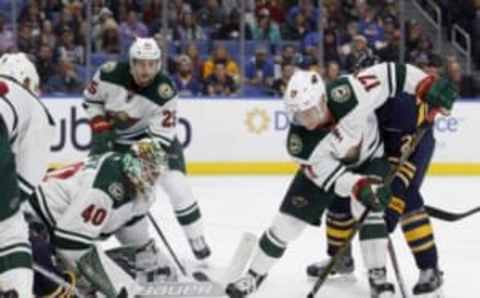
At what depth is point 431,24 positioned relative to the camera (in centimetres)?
1098

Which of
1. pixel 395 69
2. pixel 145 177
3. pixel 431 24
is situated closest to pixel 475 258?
pixel 395 69

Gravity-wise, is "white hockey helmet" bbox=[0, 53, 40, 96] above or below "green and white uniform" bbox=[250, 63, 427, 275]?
above

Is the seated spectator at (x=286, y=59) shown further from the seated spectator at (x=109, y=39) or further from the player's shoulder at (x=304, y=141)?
the player's shoulder at (x=304, y=141)

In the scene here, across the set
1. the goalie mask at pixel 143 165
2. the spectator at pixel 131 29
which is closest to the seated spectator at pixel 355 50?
the spectator at pixel 131 29

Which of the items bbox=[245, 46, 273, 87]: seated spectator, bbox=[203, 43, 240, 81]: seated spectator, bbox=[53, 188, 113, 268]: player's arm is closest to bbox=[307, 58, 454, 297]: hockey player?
bbox=[53, 188, 113, 268]: player's arm

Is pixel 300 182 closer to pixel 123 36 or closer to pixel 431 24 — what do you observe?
pixel 123 36

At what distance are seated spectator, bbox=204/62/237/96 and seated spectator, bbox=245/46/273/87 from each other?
300 millimetres

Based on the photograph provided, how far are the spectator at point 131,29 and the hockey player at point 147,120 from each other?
420 cm

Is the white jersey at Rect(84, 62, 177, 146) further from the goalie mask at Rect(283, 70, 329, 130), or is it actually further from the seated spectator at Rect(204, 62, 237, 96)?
the seated spectator at Rect(204, 62, 237, 96)

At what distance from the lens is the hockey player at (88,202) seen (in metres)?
3.71

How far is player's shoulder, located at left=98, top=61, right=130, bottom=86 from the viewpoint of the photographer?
5.12 meters

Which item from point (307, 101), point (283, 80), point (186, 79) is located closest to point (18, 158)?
point (307, 101)

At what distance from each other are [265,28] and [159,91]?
4904mm

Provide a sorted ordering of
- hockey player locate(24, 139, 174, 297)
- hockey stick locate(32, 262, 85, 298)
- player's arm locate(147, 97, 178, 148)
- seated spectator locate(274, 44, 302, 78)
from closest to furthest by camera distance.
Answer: hockey stick locate(32, 262, 85, 298) → hockey player locate(24, 139, 174, 297) → player's arm locate(147, 97, 178, 148) → seated spectator locate(274, 44, 302, 78)
